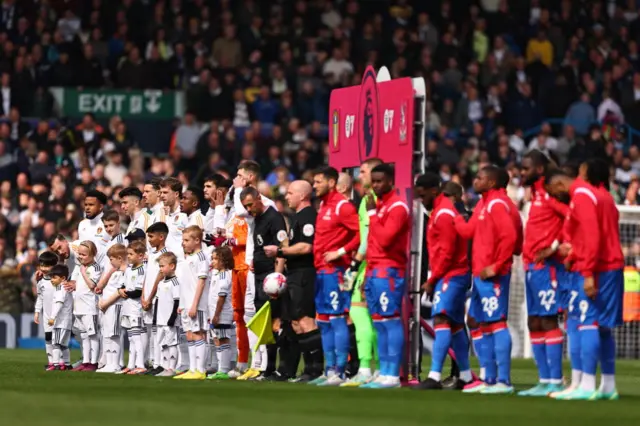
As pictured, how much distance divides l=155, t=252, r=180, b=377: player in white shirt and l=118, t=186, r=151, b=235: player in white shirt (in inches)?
48.5

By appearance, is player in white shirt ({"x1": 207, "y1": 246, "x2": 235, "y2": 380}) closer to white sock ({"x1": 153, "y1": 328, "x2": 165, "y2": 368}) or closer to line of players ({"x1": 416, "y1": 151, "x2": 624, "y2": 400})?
white sock ({"x1": 153, "y1": 328, "x2": 165, "y2": 368})

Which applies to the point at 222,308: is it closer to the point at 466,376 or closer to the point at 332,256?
the point at 332,256

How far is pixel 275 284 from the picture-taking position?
1575cm

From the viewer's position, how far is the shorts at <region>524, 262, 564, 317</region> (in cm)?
1384

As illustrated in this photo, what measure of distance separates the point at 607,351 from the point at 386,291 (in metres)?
2.26

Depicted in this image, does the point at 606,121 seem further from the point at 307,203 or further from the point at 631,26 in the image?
the point at 307,203

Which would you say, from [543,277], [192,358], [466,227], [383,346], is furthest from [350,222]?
[192,358]

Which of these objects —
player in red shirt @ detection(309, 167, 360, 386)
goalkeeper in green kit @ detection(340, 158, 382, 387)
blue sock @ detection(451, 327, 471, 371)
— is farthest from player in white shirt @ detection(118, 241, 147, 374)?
blue sock @ detection(451, 327, 471, 371)

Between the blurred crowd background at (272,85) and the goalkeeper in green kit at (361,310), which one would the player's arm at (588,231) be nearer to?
the goalkeeper in green kit at (361,310)

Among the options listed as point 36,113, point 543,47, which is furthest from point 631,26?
point 36,113

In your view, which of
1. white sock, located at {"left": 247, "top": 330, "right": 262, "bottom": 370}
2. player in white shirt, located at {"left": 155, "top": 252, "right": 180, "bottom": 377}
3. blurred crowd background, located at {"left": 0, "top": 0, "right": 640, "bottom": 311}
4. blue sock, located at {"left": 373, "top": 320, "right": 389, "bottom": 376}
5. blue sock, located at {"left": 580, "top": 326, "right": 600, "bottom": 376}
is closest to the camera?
blue sock, located at {"left": 580, "top": 326, "right": 600, "bottom": 376}

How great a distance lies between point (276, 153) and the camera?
29703mm

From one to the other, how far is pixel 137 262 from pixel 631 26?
21465 millimetres

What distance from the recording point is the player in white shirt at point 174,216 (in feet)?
58.5
